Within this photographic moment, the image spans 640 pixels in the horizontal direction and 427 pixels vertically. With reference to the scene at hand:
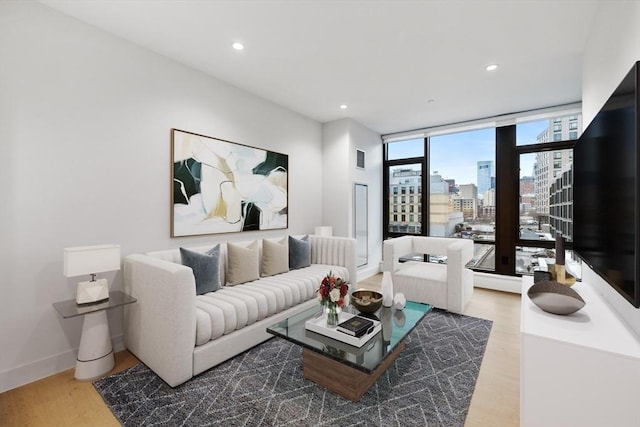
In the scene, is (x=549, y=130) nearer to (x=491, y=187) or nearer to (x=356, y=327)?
(x=491, y=187)

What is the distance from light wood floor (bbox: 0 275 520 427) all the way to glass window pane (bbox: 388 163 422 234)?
118 inches

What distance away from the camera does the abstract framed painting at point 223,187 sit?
2.88 meters

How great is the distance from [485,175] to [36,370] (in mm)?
5642

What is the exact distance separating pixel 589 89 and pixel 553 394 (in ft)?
8.26

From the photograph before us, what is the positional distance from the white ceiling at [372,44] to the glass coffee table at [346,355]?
2384 mm

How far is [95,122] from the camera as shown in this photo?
2.31 m

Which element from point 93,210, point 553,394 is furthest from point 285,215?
point 553,394

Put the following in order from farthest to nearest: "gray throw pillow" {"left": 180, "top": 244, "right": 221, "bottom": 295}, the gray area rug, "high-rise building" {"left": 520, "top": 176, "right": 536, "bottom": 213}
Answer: "high-rise building" {"left": 520, "top": 176, "right": 536, "bottom": 213} < "gray throw pillow" {"left": 180, "top": 244, "right": 221, "bottom": 295} < the gray area rug

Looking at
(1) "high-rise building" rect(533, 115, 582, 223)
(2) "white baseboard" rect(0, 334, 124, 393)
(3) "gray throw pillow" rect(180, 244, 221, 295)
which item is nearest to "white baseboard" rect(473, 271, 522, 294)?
(1) "high-rise building" rect(533, 115, 582, 223)

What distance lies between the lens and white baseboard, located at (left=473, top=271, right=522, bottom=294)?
411 centimetres

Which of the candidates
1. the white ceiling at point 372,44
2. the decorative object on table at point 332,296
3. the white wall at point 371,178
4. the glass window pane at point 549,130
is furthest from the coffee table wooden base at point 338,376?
the glass window pane at point 549,130

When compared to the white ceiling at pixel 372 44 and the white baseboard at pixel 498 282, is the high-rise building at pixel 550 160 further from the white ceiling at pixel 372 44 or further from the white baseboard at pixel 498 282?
the white baseboard at pixel 498 282

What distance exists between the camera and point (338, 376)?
1.85 m

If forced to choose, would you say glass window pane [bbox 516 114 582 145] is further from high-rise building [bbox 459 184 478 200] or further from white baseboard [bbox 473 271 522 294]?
white baseboard [bbox 473 271 522 294]
